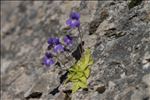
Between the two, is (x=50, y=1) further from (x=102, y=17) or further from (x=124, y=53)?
(x=124, y=53)

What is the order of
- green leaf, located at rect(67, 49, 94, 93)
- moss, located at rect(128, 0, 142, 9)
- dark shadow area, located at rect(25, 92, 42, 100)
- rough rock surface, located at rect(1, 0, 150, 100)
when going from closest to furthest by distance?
rough rock surface, located at rect(1, 0, 150, 100) < green leaf, located at rect(67, 49, 94, 93) < moss, located at rect(128, 0, 142, 9) < dark shadow area, located at rect(25, 92, 42, 100)

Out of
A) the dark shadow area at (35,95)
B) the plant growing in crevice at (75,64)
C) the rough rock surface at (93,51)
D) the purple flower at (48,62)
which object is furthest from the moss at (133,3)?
the dark shadow area at (35,95)

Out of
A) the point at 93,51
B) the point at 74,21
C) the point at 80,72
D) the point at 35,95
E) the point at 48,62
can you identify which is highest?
the point at 74,21

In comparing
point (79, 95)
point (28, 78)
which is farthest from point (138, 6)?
point (28, 78)

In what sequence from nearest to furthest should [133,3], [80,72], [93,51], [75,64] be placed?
[80,72] < [75,64] < [93,51] < [133,3]

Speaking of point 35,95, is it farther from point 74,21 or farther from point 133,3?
point 133,3

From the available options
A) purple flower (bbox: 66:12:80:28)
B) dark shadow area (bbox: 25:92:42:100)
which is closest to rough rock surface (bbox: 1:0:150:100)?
dark shadow area (bbox: 25:92:42:100)

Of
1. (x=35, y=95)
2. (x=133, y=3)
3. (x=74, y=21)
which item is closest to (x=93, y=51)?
(x=74, y=21)

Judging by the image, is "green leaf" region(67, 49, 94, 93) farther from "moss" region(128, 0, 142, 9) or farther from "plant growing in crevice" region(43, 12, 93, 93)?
"moss" region(128, 0, 142, 9)

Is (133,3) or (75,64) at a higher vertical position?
(133,3)
